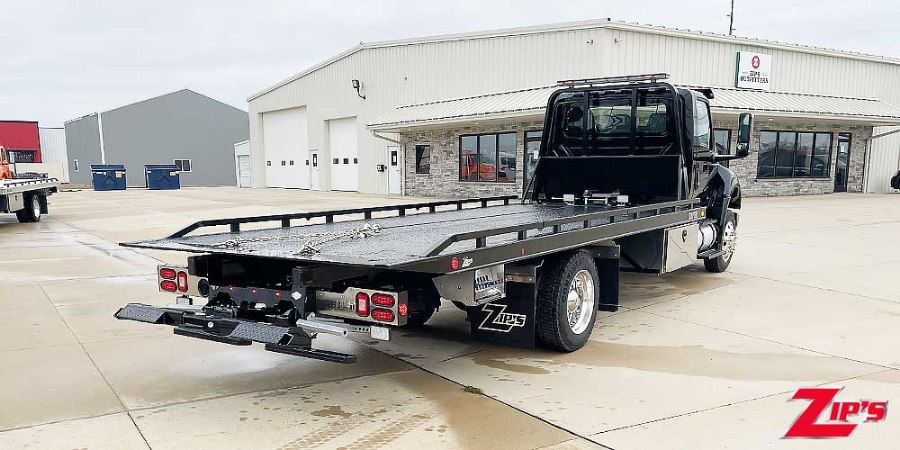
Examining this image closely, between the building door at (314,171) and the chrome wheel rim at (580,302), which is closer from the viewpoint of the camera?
the chrome wheel rim at (580,302)

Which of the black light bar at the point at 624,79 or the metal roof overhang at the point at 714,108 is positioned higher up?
the metal roof overhang at the point at 714,108

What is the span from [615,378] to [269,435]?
2.47 m

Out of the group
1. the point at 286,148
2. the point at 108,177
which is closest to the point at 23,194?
the point at 286,148

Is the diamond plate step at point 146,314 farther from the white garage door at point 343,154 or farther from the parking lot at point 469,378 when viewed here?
the white garage door at point 343,154

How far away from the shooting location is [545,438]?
3684mm

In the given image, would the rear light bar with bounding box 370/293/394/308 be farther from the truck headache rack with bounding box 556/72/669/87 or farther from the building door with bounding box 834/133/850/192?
the building door with bounding box 834/133/850/192

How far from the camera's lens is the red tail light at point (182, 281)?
15.6 feet

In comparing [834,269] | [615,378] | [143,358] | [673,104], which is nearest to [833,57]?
[834,269]

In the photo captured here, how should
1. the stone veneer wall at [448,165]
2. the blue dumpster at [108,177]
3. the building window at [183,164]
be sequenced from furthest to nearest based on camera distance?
1. the building window at [183,164]
2. the blue dumpster at [108,177]
3. the stone veneer wall at [448,165]

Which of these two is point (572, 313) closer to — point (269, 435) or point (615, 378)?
point (615, 378)

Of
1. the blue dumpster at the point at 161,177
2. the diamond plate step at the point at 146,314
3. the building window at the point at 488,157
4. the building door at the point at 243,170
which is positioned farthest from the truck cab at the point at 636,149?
the building door at the point at 243,170

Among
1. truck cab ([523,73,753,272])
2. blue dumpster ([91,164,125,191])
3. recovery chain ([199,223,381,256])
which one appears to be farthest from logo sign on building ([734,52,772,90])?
blue dumpster ([91,164,125,191])

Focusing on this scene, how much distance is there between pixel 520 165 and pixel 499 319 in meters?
18.3

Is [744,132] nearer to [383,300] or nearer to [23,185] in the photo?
[383,300]
